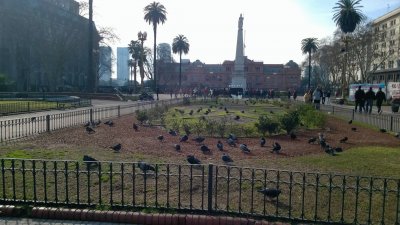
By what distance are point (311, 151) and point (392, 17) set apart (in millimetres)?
78343

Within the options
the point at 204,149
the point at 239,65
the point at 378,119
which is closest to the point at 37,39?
the point at 239,65

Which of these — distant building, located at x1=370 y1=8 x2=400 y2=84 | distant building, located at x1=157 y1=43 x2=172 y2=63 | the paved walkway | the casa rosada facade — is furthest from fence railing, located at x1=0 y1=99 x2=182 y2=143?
the casa rosada facade

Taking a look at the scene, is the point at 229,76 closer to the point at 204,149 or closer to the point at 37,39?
the point at 37,39

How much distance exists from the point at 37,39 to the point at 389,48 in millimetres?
59393

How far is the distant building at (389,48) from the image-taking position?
6438 centimetres

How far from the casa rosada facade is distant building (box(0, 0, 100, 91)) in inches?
1529

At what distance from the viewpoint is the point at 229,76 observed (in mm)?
98250

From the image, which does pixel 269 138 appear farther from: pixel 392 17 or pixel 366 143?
pixel 392 17

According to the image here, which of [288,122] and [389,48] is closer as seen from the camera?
[288,122]

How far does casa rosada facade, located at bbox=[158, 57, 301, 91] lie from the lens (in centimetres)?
9569

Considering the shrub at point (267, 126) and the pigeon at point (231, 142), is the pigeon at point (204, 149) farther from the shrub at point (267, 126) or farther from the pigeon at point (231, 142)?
the shrub at point (267, 126)

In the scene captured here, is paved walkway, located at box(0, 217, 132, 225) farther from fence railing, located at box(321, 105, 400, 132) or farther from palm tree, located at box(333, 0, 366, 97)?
palm tree, located at box(333, 0, 366, 97)

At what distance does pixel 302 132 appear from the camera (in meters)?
13.9

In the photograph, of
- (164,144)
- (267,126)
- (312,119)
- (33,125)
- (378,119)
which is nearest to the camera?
(164,144)
